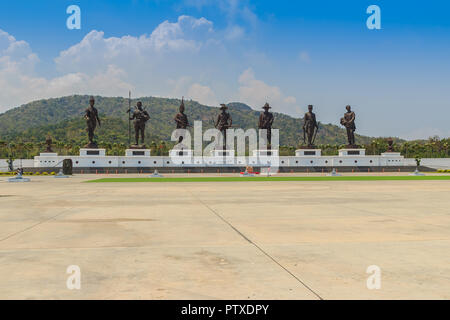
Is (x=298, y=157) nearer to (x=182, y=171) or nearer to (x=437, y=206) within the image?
(x=182, y=171)

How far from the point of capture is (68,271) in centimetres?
623

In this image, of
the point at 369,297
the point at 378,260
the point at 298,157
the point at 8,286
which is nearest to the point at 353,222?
the point at 378,260

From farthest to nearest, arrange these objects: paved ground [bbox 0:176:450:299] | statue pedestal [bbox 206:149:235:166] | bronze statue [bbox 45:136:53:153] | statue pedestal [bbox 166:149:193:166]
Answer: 1. statue pedestal [bbox 166:149:193:166]
2. statue pedestal [bbox 206:149:235:166]
3. bronze statue [bbox 45:136:53:153]
4. paved ground [bbox 0:176:450:299]

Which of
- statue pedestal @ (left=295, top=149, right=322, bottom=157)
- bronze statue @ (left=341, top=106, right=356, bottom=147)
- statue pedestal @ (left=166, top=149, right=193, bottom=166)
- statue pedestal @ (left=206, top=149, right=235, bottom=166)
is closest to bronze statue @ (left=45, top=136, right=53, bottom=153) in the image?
statue pedestal @ (left=166, top=149, right=193, bottom=166)

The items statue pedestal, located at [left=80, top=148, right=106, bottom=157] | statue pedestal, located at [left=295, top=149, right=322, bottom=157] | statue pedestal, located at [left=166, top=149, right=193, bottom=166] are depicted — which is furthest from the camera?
statue pedestal, located at [left=295, top=149, right=322, bottom=157]

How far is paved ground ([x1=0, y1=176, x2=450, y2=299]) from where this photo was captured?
209 inches

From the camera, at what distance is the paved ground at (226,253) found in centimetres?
530

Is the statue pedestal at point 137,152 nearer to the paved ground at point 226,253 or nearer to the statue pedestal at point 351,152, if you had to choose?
the statue pedestal at point 351,152

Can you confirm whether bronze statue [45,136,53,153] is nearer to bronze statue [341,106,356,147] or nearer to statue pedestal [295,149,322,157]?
statue pedestal [295,149,322,157]

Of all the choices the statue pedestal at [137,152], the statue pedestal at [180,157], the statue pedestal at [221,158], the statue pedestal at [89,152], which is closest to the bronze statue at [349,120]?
the statue pedestal at [221,158]

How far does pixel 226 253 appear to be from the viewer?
750 centimetres

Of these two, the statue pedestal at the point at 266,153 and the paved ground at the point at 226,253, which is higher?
the statue pedestal at the point at 266,153

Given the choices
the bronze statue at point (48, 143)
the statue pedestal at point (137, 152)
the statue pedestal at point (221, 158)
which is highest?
the bronze statue at point (48, 143)

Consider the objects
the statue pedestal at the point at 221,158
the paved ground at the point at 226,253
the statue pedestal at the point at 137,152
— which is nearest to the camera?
the paved ground at the point at 226,253
